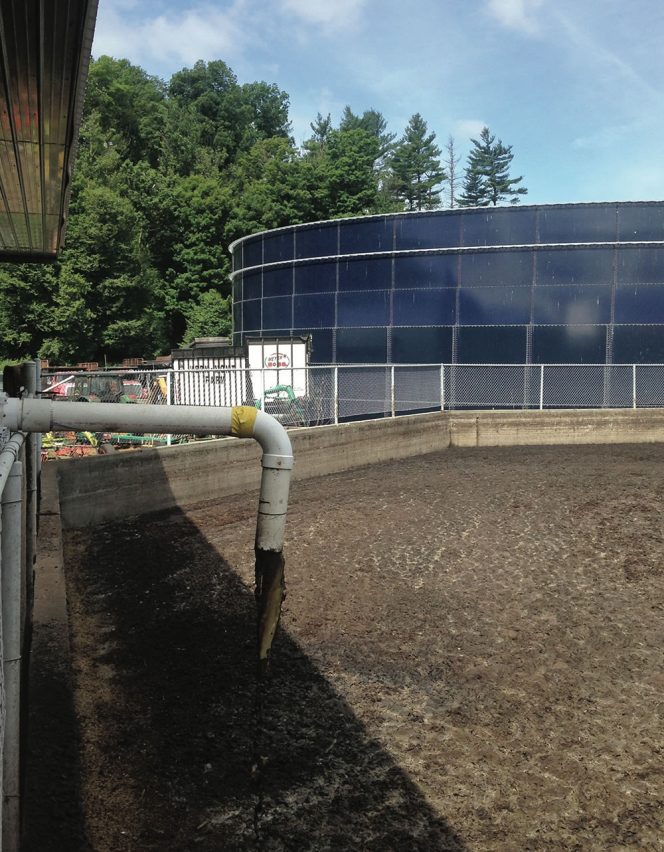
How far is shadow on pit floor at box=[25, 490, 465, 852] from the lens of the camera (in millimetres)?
4230

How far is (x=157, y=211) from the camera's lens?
5672 cm

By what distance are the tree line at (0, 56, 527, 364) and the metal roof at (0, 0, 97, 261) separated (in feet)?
120

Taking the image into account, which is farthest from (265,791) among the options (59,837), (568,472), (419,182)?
(419,182)

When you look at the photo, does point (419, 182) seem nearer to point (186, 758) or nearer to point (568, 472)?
point (568, 472)

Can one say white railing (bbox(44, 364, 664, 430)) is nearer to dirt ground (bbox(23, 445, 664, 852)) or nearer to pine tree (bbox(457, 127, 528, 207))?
dirt ground (bbox(23, 445, 664, 852))

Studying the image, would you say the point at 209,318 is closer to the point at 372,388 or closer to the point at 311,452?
the point at 372,388

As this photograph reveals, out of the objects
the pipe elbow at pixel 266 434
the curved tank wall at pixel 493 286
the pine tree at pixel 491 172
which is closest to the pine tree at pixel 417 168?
the pine tree at pixel 491 172

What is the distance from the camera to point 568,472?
14469 mm

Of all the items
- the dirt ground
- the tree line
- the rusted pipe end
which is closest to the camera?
the rusted pipe end

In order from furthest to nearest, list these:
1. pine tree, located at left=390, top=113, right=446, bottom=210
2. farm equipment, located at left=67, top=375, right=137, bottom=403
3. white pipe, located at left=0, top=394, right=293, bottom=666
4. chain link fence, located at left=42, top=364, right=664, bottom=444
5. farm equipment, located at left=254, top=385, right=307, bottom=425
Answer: pine tree, located at left=390, top=113, right=446, bottom=210 → farm equipment, located at left=67, top=375, right=137, bottom=403 → farm equipment, located at left=254, top=385, right=307, bottom=425 → chain link fence, located at left=42, top=364, right=664, bottom=444 → white pipe, located at left=0, top=394, right=293, bottom=666

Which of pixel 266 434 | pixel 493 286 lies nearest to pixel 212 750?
pixel 266 434

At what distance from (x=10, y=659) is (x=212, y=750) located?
2301mm

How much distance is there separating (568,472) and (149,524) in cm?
846

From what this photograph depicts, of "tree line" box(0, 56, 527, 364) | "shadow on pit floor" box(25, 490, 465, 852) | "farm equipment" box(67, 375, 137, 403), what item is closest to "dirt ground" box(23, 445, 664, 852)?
"shadow on pit floor" box(25, 490, 465, 852)
